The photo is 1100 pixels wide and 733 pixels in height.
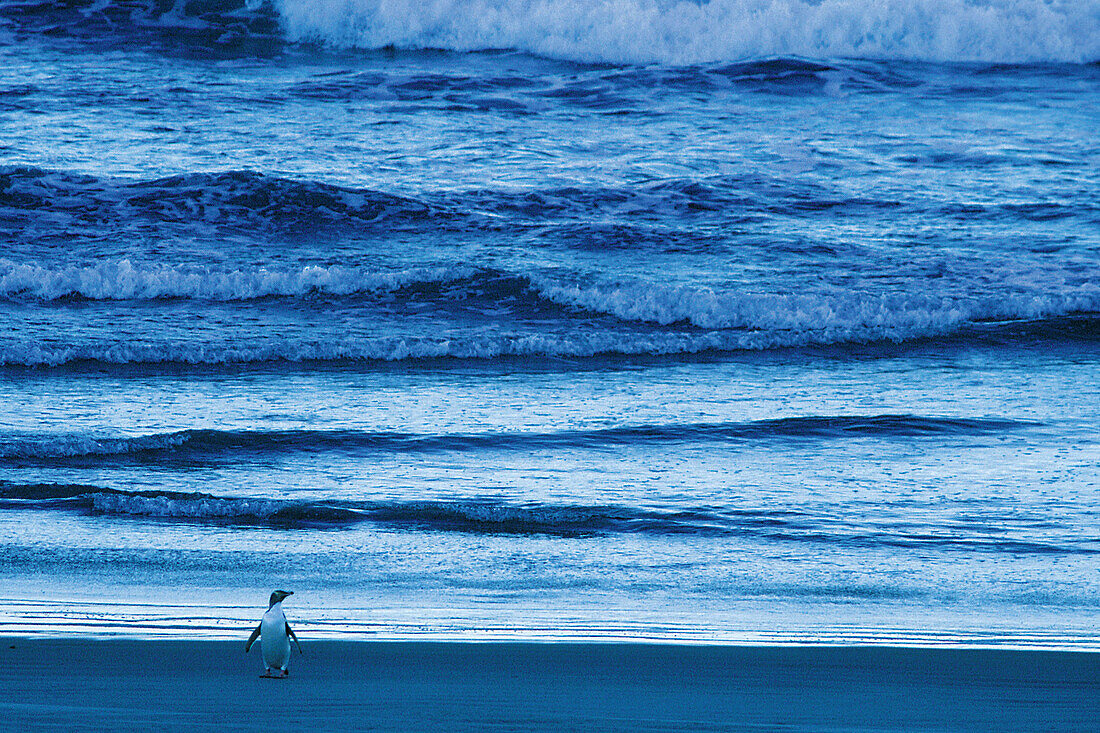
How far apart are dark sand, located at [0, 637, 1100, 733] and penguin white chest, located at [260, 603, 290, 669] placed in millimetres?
64

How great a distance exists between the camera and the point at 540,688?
144 inches

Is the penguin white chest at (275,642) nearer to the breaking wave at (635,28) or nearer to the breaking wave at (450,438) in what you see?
the breaking wave at (450,438)

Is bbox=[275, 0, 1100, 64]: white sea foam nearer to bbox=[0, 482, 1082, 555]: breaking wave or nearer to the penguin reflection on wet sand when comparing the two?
bbox=[0, 482, 1082, 555]: breaking wave

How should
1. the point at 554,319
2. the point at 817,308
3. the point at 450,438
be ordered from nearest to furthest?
the point at 450,438 → the point at 817,308 → the point at 554,319

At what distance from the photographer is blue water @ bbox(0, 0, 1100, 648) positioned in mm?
5371

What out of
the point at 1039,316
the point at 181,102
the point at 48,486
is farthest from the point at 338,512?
the point at 181,102

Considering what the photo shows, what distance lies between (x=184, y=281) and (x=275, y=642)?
9131 mm

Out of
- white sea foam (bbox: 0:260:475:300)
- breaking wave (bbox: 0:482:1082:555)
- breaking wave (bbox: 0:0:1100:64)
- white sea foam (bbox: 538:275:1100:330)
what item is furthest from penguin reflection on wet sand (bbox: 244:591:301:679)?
breaking wave (bbox: 0:0:1100:64)

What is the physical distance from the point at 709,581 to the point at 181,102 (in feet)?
44.4

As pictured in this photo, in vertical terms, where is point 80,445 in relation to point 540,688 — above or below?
below

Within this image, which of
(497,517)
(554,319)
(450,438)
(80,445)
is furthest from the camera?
(554,319)

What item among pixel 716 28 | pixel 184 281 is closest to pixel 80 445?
pixel 184 281

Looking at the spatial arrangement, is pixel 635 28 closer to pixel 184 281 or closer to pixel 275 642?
pixel 184 281

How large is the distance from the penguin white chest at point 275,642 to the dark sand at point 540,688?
64 mm
